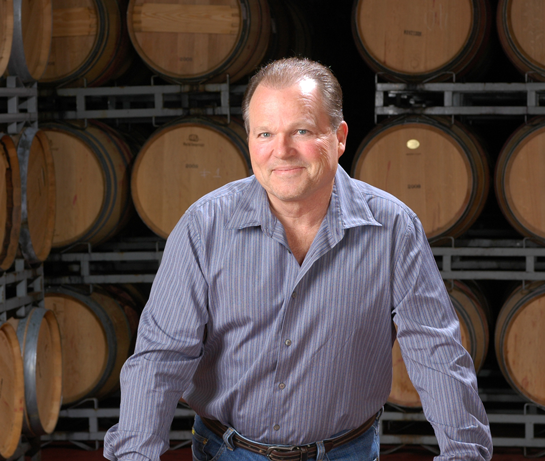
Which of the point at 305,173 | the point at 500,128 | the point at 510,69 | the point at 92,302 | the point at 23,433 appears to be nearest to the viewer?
the point at 305,173

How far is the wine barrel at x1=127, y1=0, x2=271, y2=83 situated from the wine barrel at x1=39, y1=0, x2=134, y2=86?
20cm

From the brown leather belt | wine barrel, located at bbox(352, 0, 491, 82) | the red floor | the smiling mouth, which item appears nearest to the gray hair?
the smiling mouth

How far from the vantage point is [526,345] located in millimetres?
3871

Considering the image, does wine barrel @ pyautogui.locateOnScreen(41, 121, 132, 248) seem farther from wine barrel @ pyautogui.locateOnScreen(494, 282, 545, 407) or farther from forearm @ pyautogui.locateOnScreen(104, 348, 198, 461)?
forearm @ pyautogui.locateOnScreen(104, 348, 198, 461)

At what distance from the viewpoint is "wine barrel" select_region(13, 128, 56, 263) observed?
144 inches

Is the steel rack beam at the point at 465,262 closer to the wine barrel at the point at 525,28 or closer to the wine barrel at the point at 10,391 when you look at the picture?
the wine barrel at the point at 10,391

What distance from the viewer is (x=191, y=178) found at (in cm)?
405

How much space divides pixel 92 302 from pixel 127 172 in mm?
820

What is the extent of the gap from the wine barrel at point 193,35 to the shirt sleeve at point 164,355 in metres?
2.34

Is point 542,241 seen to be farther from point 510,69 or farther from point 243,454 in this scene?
point 243,454

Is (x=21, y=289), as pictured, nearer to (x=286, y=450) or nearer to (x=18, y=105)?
(x=18, y=105)

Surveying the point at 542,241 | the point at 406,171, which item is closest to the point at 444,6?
the point at 406,171

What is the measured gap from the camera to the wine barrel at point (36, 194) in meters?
3.67

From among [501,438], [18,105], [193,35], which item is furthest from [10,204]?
[501,438]
